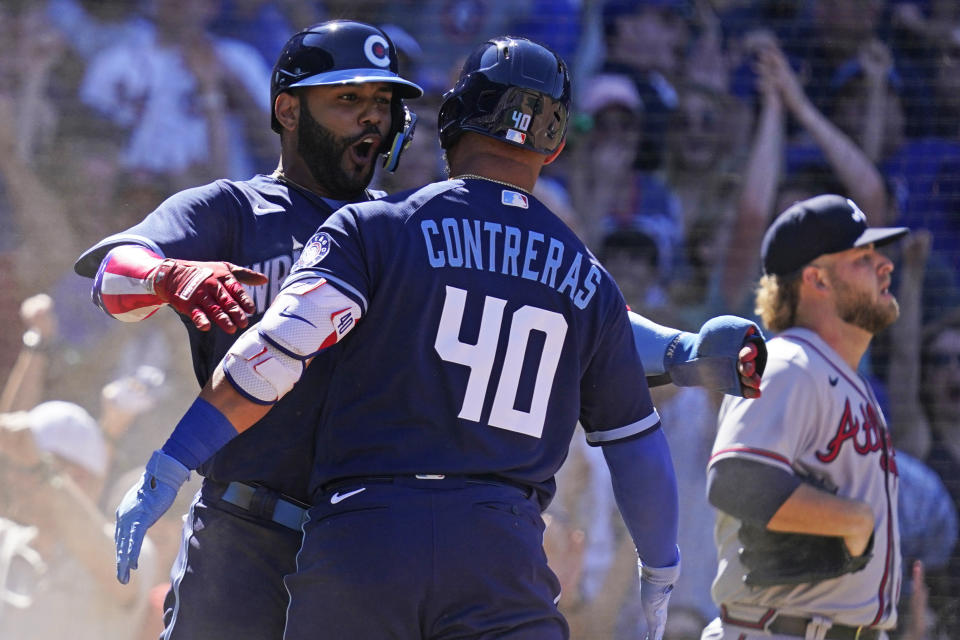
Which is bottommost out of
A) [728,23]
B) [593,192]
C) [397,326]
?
[397,326]

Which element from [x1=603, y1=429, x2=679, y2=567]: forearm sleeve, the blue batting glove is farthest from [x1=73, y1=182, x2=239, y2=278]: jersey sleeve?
[x1=603, y1=429, x2=679, y2=567]: forearm sleeve

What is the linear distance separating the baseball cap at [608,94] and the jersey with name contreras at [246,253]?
3.90 meters

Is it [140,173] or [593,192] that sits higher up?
[593,192]

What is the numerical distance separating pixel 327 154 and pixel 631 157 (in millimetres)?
3828

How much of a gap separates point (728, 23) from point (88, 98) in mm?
3586

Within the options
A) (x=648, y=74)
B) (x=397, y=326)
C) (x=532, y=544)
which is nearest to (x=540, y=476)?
(x=532, y=544)

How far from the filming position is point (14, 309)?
570 cm

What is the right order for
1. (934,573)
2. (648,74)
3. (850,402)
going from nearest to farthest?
1. (850,402)
2. (934,573)
3. (648,74)

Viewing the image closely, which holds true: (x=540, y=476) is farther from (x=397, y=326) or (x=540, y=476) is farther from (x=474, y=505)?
(x=397, y=326)

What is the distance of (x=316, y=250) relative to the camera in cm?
200

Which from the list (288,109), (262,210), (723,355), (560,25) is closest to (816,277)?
(723,355)

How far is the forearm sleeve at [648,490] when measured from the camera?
2246mm

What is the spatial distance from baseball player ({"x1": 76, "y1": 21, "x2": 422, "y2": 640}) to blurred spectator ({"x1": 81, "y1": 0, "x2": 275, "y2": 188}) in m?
3.47

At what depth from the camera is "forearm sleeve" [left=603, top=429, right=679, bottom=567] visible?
2.25m
